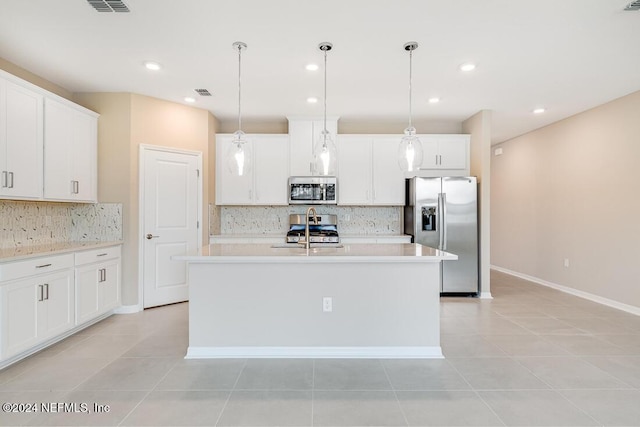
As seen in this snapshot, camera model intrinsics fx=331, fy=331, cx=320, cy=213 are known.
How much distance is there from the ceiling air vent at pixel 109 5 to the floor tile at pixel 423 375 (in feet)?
10.9

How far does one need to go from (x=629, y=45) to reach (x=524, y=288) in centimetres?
365

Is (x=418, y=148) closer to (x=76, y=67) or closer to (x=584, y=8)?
(x=584, y=8)

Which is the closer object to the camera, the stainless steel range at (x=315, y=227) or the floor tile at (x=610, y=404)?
the floor tile at (x=610, y=404)

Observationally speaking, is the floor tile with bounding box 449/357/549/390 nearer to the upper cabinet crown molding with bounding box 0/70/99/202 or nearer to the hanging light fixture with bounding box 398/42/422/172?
the hanging light fixture with bounding box 398/42/422/172

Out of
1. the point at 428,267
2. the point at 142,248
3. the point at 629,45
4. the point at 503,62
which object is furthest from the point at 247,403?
the point at 629,45

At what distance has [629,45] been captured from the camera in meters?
2.91

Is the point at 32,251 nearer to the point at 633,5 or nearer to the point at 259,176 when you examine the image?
the point at 259,176

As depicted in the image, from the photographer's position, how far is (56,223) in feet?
12.4

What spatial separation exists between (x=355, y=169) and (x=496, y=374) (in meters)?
3.35

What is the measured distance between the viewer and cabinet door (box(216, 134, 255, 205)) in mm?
5094

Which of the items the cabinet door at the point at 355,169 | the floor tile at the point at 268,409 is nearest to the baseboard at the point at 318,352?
the floor tile at the point at 268,409

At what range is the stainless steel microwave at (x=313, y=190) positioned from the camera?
5.03 metres

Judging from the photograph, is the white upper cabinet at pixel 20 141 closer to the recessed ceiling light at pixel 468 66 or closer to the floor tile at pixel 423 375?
the floor tile at pixel 423 375

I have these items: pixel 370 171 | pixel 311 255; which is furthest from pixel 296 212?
pixel 311 255
